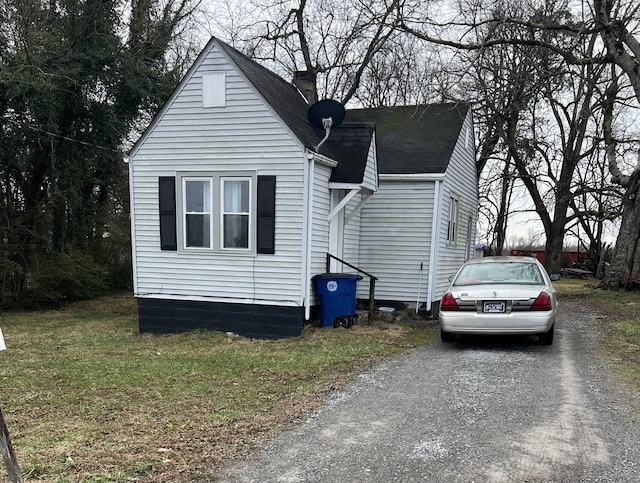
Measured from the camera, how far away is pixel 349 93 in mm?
24219

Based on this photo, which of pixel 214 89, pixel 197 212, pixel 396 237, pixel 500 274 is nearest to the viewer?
pixel 500 274

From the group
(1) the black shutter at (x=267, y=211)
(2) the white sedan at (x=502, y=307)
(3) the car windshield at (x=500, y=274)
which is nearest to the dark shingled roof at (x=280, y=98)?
(1) the black shutter at (x=267, y=211)

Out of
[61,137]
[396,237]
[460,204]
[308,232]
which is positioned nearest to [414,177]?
[396,237]

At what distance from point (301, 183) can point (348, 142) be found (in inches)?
78.5

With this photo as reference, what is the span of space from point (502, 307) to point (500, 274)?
987 mm

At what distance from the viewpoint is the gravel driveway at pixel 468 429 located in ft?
11.3

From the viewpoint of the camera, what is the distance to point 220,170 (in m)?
9.04

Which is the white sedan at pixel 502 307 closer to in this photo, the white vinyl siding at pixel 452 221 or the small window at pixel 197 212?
the small window at pixel 197 212

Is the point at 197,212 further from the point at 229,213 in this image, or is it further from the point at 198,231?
the point at 229,213

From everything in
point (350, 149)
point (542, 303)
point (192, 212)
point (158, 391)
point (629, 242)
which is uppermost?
point (350, 149)

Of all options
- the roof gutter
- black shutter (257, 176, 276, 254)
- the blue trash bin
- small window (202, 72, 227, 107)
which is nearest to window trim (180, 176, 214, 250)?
black shutter (257, 176, 276, 254)

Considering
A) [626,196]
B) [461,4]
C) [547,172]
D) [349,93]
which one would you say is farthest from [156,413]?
[547,172]

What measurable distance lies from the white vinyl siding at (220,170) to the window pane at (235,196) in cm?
30

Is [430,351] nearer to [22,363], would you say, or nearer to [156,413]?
[156,413]
